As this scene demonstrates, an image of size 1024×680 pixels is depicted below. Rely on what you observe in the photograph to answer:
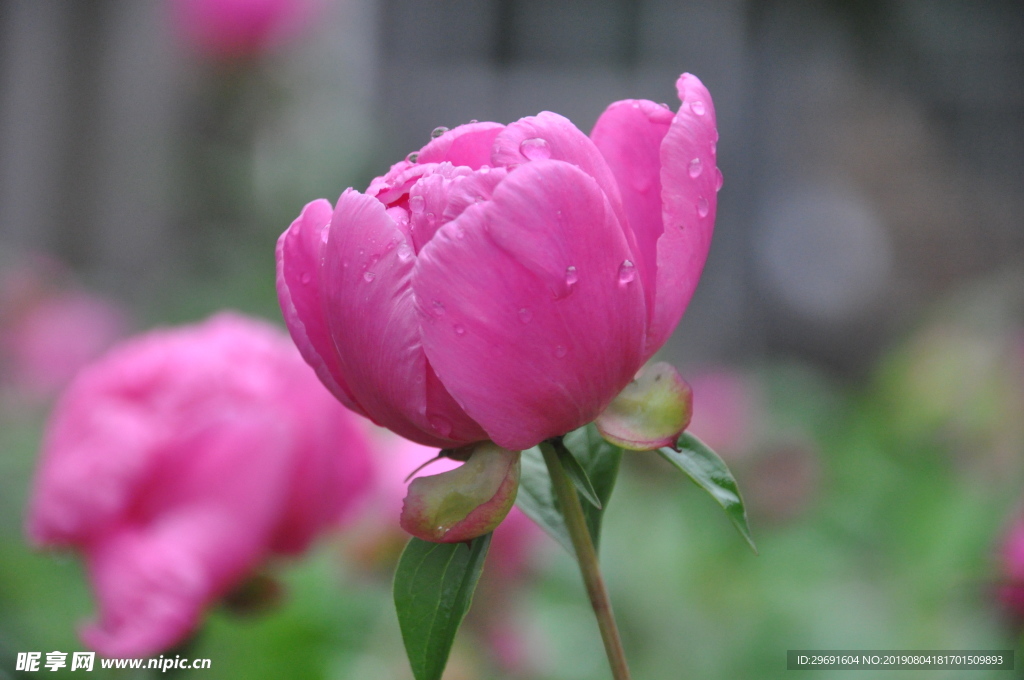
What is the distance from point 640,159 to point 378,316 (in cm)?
12

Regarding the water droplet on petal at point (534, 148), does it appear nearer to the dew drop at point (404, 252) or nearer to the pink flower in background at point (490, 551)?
the dew drop at point (404, 252)

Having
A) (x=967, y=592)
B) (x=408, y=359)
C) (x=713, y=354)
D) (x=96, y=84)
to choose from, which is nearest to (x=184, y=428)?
(x=408, y=359)

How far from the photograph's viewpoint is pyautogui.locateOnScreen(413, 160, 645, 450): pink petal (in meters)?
0.29

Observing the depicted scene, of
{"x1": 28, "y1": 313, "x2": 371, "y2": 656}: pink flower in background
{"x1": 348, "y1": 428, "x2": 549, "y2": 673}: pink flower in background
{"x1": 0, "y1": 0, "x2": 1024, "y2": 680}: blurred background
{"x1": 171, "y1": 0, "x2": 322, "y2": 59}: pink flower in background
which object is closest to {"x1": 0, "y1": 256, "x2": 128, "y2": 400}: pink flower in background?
{"x1": 0, "y1": 0, "x2": 1024, "y2": 680}: blurred background

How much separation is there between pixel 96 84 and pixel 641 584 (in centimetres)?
357

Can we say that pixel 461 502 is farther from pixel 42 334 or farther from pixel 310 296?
pixel 42 334

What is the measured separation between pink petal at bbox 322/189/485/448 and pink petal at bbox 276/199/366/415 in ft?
0.07

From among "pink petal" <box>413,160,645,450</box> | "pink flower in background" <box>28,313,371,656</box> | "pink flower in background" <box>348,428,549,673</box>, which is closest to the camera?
"pink petal" <box>413,160,645,450</box>

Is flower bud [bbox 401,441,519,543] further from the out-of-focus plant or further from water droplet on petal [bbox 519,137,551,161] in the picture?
water droplet on petal [bbox 519,137,551,161]

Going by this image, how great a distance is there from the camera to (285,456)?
1.89 feet

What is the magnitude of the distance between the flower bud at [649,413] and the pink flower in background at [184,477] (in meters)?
0.31

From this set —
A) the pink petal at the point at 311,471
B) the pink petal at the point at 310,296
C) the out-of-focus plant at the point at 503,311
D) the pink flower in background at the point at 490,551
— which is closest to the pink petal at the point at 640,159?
the out-of-focus plant at the point at 503,311

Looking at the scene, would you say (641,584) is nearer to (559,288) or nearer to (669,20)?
(559,288)

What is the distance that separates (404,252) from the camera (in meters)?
0.32
